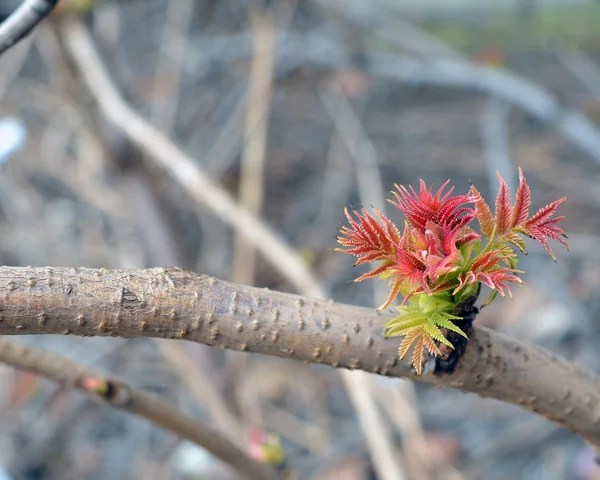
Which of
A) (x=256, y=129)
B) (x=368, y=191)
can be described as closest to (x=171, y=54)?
(x=256, y=129)

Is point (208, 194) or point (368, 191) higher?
point (208, 194)

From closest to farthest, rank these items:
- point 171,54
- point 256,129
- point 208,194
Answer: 1. point 208,194
2. point 256,129
3. point 171,54

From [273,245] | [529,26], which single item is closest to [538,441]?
[273,245]

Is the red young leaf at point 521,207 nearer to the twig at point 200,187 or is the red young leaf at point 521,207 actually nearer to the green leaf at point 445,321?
the green leaf at point 445,321

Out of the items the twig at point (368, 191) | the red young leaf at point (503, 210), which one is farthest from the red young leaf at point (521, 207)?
the twig at point (368, 191)

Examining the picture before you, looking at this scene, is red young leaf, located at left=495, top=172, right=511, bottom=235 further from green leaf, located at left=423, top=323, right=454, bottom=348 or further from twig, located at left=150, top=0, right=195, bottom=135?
twig, located at left=150, top=0, right=195, bottom=135

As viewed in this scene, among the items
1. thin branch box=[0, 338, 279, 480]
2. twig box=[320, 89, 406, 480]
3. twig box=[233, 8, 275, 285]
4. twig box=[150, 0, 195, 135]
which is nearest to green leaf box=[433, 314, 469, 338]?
thin branch box=[0, 338, 279, 480]

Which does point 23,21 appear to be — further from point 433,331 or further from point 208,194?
point 208,194
